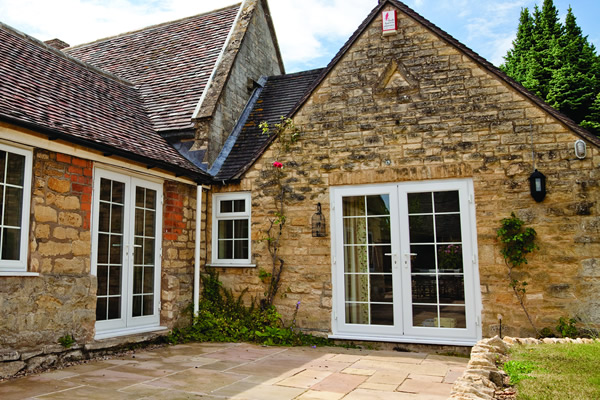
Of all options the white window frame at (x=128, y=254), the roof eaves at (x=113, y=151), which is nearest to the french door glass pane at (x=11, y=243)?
the white window frame at (x=128, y=254)

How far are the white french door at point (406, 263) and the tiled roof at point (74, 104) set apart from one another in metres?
2.93

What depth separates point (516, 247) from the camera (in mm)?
6562

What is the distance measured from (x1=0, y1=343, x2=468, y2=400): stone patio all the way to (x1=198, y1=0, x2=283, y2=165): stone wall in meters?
3.94

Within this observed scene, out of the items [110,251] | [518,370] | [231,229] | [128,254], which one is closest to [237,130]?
[231,229]

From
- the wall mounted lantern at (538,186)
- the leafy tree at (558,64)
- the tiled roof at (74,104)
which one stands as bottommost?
the wall mounted lantern at (538,186)

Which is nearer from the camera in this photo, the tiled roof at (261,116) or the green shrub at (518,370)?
the green shrub at (518,370)

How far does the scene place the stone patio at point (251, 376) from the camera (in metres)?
4.41

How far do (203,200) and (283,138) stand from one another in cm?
189

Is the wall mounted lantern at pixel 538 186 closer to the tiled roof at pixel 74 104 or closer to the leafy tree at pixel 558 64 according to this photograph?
the tiled roof at pixel 74 104

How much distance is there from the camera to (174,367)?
561 cm

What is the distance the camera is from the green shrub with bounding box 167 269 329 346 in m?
7.39

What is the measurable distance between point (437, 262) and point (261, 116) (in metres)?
4.98

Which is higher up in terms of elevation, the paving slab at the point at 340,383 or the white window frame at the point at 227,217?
the white window frame at the point at 227,217

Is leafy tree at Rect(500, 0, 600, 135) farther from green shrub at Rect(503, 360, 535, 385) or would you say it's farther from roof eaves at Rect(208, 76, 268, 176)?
green shrub at Rect(503, 360, 535, 385)
